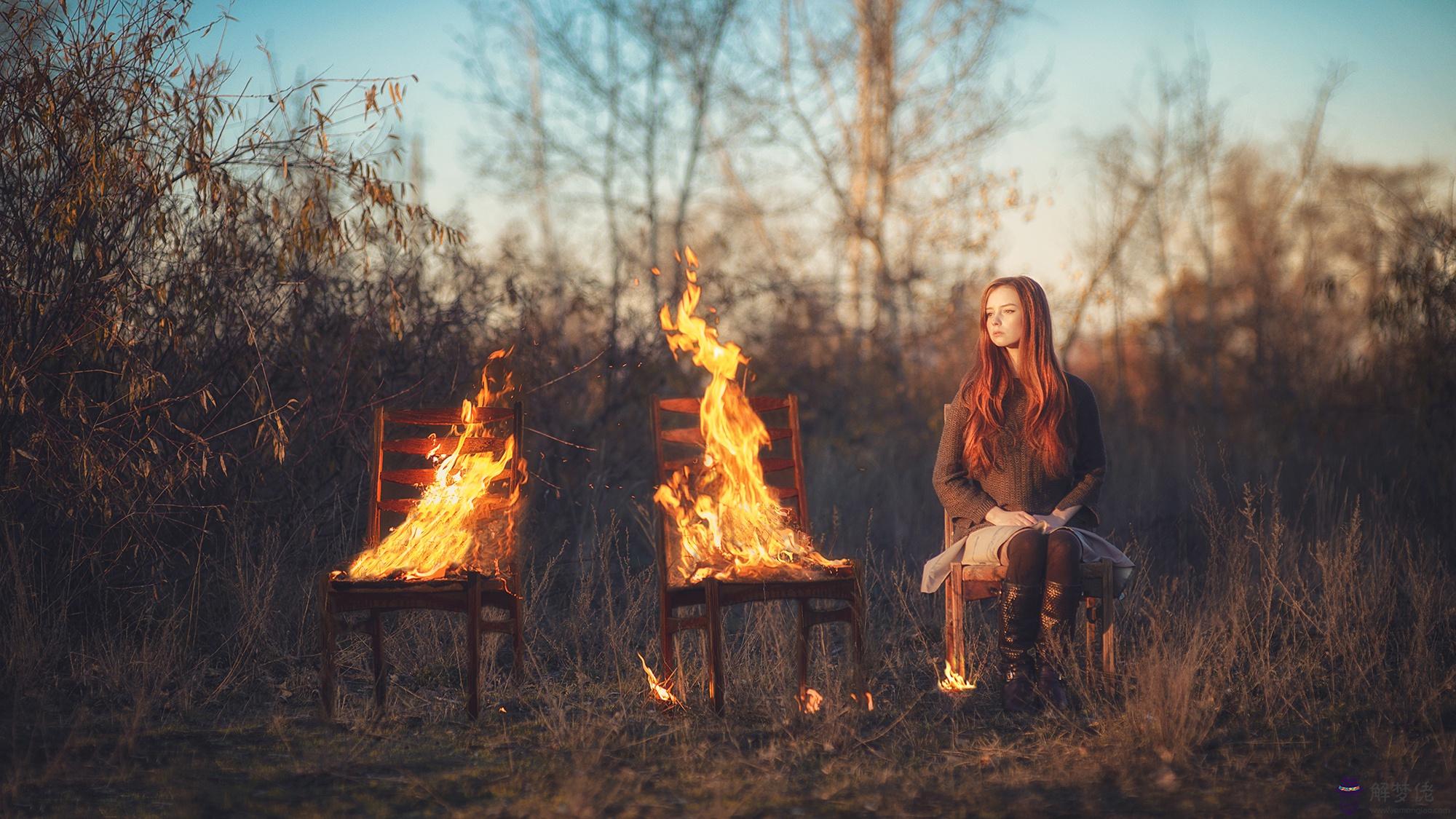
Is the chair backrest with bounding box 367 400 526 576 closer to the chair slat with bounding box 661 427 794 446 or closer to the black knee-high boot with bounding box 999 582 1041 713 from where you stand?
the chair slat with bounding box 661 427 794 446

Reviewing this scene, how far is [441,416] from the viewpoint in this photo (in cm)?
468

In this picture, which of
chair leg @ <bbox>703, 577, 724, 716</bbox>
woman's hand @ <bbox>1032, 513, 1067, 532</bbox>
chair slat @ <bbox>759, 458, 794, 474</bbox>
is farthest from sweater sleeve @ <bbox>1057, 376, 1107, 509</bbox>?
chair leg @ <bbox>703, 577, 724, 716</bbox>

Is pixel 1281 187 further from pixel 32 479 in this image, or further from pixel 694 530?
pixel 32 479

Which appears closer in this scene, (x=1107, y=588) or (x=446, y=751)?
(x=446, y=751)

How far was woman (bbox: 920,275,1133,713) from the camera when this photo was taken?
13.4ft

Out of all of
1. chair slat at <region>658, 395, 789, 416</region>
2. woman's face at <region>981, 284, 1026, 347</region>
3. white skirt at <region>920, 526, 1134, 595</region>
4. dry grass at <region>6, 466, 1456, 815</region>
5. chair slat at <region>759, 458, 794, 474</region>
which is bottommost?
dry grass at <region>6, 466, 1456, 815</region>

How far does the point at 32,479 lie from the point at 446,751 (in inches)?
90.1

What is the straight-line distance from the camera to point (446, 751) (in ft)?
12.6

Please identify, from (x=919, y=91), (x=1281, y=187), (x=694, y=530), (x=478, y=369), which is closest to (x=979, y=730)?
(x=694, y=530)

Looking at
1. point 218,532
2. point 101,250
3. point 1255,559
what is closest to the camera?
point 101,250

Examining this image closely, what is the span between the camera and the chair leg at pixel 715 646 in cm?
391

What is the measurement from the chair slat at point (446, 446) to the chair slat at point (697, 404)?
0.76 meters

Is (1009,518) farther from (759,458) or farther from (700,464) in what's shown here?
(700,464)

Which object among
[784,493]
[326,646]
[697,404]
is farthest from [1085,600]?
[326,646]
